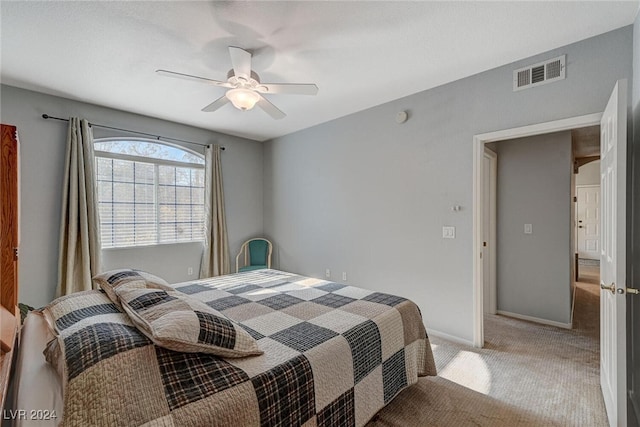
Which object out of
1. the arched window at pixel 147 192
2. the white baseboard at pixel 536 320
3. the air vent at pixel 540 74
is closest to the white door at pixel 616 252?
the air vent at pixel 540 74

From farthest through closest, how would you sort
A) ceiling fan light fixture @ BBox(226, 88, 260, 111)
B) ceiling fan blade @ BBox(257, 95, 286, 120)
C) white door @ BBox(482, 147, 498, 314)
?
white door @ BBox(482, 147, 498, 314) → ceiling fan blade @ BBox(257, 95, 286, 120) → ceiling fan light fixture @ BBox(226, 88, 260, 111)

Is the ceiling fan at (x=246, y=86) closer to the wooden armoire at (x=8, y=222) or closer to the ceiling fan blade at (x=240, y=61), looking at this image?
the ceiling fan blade at (x=240, y=61)

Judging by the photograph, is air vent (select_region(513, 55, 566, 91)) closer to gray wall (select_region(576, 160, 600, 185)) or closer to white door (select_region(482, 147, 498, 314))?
white door (select_region(482, 147, 498, 314))

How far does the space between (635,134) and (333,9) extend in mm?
2109

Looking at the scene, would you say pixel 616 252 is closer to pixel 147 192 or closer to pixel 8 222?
pixel 8 222

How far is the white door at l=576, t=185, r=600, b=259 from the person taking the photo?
7164mm

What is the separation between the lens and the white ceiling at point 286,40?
1.88 m

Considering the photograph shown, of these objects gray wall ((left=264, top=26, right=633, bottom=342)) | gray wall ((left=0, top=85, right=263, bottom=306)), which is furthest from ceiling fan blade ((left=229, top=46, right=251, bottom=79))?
gray wall ((left=0, top=85, right=263, bottom=306))

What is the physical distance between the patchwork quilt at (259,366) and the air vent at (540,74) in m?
2.14

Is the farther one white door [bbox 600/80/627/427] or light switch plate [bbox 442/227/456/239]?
light switch plate [bbox 442/227/456/239]

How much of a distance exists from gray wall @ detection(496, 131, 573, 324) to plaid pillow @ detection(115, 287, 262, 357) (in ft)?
11.7

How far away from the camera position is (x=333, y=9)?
6.18 ft

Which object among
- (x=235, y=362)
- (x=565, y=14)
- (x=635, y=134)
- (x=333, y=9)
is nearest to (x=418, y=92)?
(x=565, y=14)

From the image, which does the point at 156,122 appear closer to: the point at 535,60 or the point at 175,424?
the point at 175,424
